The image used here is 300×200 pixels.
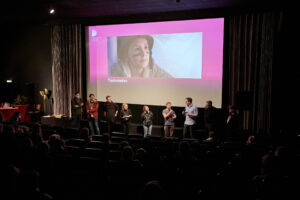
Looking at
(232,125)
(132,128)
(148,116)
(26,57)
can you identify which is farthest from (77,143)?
(26,57)

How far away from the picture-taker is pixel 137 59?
39.3 ft

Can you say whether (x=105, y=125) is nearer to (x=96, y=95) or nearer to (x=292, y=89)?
(x=96, y=95)

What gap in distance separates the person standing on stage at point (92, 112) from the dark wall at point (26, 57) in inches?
198

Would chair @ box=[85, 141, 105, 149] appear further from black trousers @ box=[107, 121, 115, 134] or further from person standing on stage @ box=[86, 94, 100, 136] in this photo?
person standing on stage @ box=[86, 94, 100, 136]

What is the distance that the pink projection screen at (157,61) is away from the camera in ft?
34.8

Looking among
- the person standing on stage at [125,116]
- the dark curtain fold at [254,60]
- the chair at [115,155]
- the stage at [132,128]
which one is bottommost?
the stage at [132,128]

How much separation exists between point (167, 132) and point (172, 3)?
4369 mm

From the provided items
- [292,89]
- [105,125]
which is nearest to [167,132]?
[105,125]

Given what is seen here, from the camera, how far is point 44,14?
11812 mm

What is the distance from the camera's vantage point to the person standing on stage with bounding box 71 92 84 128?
10.9m

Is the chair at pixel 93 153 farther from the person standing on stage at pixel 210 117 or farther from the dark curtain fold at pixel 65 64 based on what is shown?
the dark curtain fold at pixel 65 64

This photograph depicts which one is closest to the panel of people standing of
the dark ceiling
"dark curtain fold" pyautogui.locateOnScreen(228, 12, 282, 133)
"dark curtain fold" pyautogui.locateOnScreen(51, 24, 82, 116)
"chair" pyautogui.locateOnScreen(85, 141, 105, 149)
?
"dark curtain fold" pyautogui.locateOnScreen(228, 12, 282, 133)

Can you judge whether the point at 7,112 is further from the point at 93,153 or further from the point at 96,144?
the point at 93,153

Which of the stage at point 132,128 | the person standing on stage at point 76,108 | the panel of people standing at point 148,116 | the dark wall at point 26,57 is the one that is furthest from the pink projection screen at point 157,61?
the dark wall at point 26,57
